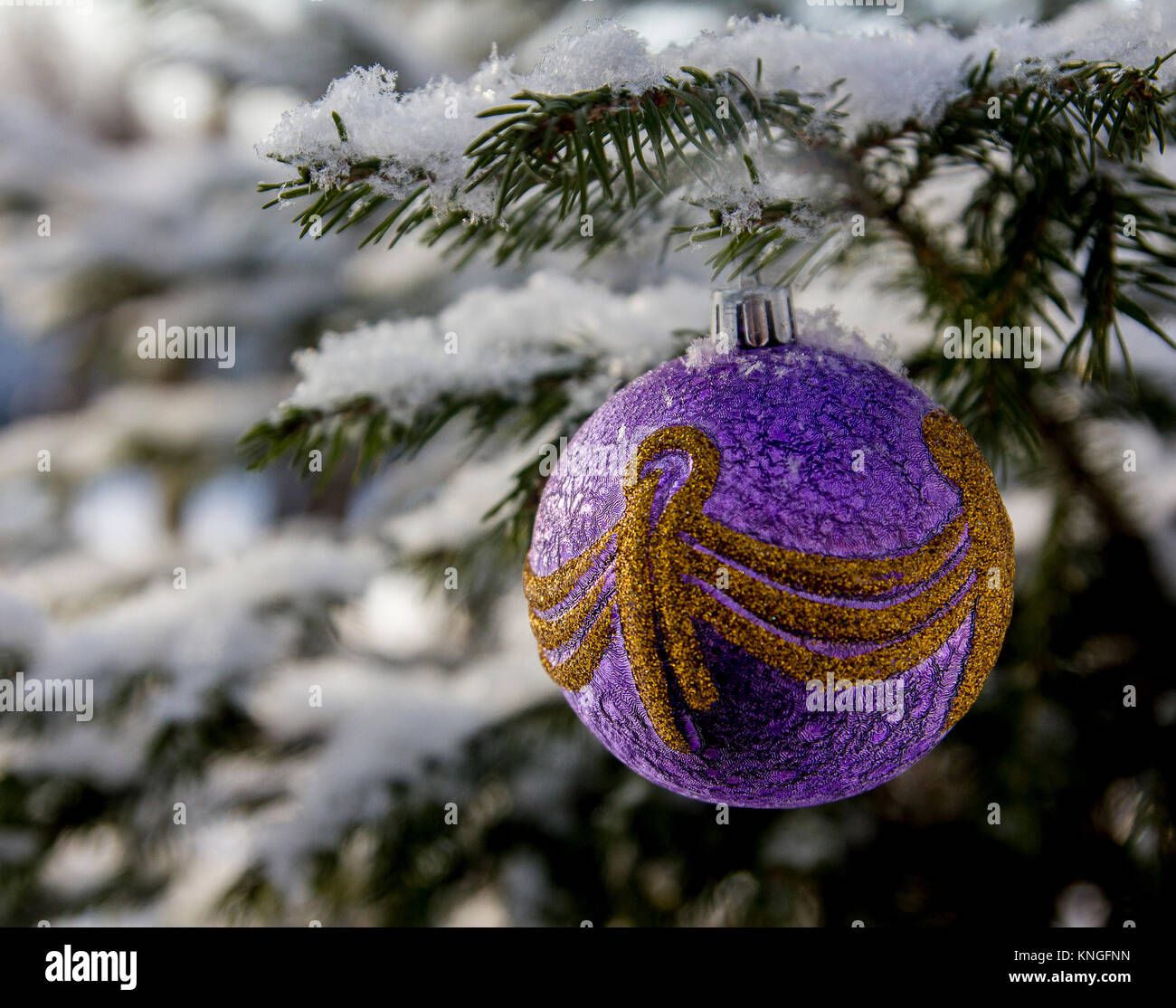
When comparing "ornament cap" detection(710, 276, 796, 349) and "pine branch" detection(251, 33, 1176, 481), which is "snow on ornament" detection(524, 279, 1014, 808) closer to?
"ornament cap" detection(710, 276, 796, 349)

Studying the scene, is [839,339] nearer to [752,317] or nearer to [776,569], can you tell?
[752,317]

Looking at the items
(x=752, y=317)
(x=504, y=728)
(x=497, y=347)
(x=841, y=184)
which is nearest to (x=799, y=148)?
(x=841, y=184)

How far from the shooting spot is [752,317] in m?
0.58

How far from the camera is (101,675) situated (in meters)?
1.12

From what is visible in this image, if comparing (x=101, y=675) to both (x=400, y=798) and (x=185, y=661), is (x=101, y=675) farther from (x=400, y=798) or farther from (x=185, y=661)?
(x=400, y=798)

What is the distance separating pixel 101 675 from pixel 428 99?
2.98 feet

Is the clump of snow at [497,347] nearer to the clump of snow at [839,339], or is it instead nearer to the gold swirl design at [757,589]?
the clump of snow at [839,339]

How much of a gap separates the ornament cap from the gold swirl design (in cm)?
10

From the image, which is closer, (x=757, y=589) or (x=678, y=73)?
(x=757, y=589)

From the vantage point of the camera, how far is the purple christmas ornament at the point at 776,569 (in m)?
→ 0.50

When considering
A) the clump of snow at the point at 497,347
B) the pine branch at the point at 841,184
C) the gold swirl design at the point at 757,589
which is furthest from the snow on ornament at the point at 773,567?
the clump of snow at the point at 497,347

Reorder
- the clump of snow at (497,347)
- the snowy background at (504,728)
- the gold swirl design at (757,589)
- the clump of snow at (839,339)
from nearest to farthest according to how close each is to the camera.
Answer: the gold swirl design at (757,589)
the clump of snow at (839,339)
the clump of snow at (497,347)
the snowy background at (504,728)

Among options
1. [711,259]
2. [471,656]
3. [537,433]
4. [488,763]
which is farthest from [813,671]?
[471,656]
